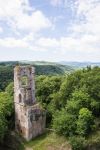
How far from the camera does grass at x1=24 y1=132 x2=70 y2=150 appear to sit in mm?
47500

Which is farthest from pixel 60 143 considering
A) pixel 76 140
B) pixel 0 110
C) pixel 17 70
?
pixel 17 70

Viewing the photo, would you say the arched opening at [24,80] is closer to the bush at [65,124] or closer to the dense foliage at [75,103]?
the dense foliage at [75,103]

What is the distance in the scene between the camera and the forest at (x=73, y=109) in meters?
48.3

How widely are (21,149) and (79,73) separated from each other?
19.9m

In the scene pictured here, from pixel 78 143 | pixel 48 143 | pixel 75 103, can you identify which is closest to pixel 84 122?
pixel 78 143

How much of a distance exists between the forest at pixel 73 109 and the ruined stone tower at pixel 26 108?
218 centimetres

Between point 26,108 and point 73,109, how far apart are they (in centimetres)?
825

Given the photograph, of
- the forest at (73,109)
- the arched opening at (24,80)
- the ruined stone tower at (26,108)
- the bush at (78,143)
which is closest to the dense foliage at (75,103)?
the forest at (73,109)

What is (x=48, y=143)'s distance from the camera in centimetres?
4891

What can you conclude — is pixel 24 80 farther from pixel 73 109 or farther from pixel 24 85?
pixel 73 109

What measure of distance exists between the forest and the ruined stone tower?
218 centimetres

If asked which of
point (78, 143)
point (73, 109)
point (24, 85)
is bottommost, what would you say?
point (78, 143)

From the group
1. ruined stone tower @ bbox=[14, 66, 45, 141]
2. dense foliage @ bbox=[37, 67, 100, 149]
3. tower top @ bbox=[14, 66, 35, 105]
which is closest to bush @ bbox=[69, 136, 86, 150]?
dense foliage @ bbox=[37, 67, 100, 149]

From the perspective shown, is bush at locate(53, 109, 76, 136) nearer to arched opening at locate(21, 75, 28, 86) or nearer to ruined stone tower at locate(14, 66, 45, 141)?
ruined stone tower at locate(14, 66, 45, 141)
